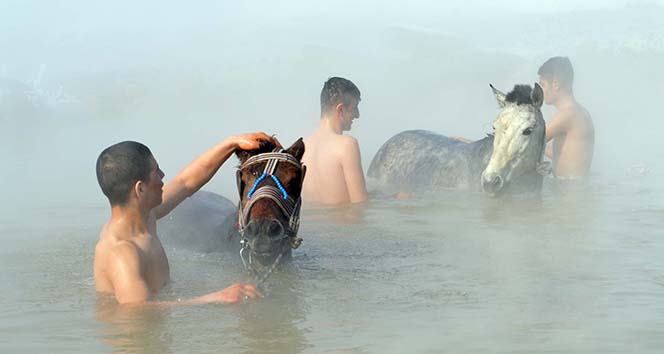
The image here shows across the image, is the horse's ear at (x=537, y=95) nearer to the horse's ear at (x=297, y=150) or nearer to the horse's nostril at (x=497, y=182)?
the horse's nostril at (x=497, y=182)

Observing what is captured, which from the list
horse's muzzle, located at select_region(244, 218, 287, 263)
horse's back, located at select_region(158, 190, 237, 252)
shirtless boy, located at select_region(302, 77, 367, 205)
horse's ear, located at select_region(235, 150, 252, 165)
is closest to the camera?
horse's muzzle, located at select_region(244, 218, 287, 263)

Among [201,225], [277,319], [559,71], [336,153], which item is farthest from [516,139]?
[277,319]

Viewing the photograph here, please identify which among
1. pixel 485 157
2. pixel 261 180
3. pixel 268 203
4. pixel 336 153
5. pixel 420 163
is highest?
pixel 261 180

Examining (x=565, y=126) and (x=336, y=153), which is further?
(x=565, y=126)

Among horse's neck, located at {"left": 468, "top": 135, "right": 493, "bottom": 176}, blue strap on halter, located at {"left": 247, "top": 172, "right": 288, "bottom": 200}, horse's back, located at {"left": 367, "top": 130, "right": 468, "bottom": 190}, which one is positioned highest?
blue strap on halter, located at {"left": 247, "top": 172, "right": 288, "bottom": 200}

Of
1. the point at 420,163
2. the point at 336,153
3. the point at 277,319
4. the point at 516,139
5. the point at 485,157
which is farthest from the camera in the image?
the point at 420,163

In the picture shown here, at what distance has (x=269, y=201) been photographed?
5.66 m

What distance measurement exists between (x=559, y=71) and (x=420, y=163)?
2064 millimetres

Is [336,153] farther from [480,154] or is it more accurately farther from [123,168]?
[123,168]

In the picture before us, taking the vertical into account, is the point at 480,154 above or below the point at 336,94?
below

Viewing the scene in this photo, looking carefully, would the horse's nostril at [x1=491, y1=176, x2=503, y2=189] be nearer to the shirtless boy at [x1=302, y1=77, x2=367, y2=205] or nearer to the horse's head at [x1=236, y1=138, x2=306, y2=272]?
the shirtless boy at [x1=302, y1=77, x2=367, y2=205]

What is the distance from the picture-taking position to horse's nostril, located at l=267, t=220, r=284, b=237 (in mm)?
5586

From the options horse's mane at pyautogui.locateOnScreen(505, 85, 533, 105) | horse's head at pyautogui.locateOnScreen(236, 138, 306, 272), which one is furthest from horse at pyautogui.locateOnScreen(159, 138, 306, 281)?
horse's mane at pyautogui.locateOnScreen(505, 85, 533, 105)

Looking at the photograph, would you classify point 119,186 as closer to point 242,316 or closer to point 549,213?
point 242,316
